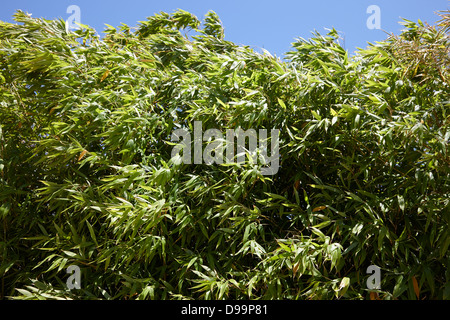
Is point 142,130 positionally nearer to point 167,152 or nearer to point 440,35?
point 167,152

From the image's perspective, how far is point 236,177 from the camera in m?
3.17

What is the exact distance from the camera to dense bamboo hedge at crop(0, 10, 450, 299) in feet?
9.64

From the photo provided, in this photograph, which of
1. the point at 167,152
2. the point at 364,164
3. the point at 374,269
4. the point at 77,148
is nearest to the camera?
the point at 374,269

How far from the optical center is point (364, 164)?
10.3 ft

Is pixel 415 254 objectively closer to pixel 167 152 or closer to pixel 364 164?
pixel 364 164

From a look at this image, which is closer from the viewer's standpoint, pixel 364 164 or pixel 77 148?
pixel 364 164

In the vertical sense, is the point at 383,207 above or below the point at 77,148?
below

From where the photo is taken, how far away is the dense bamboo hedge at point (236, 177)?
2.94 m

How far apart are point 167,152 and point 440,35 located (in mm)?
2138

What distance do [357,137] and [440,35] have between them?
35.0 inches

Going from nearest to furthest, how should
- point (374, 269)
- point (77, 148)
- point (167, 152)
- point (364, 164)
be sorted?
point (374, 269) < point (364, 164) < point (77, 148) < point (167, 152)

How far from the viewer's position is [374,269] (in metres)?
2.91

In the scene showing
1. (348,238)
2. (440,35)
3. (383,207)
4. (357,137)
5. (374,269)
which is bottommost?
(374,269)
